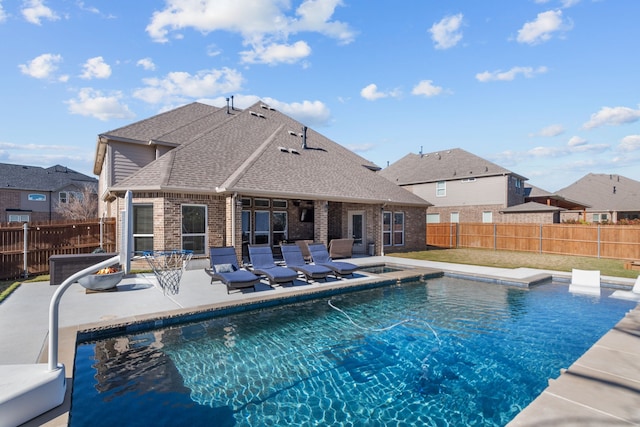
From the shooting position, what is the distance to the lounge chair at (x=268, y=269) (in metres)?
10.2

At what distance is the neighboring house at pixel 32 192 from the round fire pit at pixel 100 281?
116 feet

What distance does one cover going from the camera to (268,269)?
1092cm

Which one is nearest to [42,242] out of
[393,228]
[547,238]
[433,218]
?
[393,228]

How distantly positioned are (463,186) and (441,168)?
129 inches

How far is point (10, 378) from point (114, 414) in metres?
1.27

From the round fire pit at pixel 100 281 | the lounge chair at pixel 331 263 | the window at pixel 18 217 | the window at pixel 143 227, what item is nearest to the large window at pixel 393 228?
the lounge chair at pixel 331 263

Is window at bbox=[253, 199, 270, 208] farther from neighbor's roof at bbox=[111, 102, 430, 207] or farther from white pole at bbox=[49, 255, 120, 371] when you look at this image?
white pole at bbox=[49, 255, 120, 371]

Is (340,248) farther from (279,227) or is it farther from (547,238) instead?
(547,238)

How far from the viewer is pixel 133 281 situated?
11.2m

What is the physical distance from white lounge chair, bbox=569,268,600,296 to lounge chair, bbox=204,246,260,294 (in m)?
10.9

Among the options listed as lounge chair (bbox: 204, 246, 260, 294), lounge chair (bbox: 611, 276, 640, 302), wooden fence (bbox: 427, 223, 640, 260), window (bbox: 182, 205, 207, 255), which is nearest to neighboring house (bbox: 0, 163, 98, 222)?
window (bbox: 182, 205, 207, 255)

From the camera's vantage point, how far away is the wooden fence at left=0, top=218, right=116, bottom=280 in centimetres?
1192

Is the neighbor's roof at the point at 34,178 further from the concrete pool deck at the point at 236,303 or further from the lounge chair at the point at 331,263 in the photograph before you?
the lounge chair at the point at 331,263

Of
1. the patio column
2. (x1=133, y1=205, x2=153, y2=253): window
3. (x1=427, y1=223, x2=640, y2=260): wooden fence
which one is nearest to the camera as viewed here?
(x1=133, y1=205, x2=153, y2=253): window
